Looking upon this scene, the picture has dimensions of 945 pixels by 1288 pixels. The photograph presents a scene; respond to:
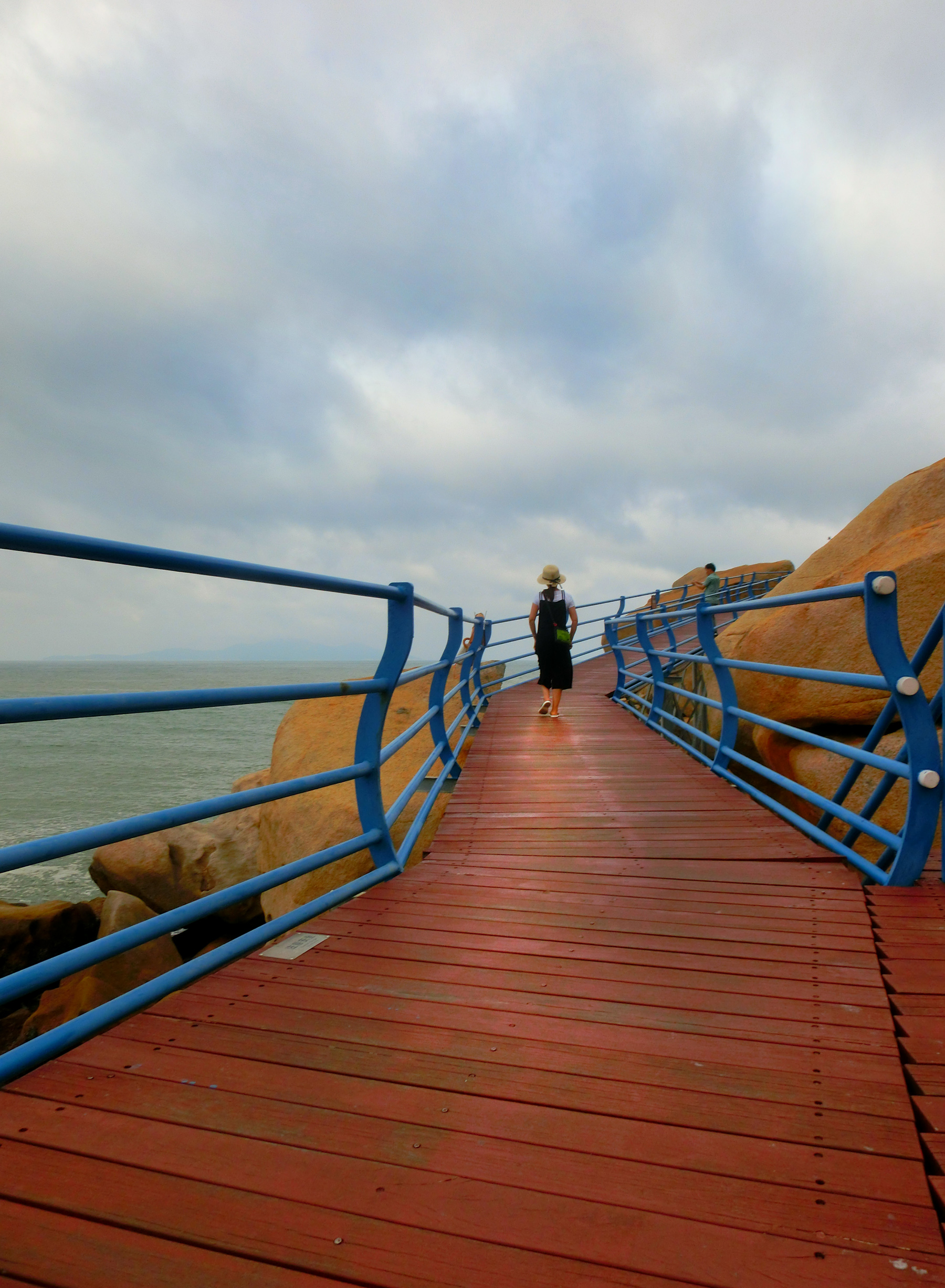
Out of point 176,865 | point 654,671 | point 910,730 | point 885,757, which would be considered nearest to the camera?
point 910,730

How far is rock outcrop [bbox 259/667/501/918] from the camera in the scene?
613 cm

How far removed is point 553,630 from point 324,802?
3378 millimetres

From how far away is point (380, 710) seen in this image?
2812 millimetres

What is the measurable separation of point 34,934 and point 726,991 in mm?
8721

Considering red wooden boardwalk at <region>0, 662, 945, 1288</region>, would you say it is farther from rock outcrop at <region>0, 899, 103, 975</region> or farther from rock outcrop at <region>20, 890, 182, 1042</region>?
rock outcrop at <region>0, 899, 103, 975</region>

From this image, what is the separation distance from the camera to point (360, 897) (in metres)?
2.93

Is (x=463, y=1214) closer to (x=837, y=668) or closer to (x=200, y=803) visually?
(x=200, y=803)

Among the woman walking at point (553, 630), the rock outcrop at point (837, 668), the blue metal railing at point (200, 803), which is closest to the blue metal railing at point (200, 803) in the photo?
the blue metal railing at point (200, 803)

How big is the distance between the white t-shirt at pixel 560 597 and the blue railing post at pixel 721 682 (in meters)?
3.06

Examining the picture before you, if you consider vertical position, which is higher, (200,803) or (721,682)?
(721,682)

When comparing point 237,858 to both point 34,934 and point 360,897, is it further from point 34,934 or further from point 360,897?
point 360,897

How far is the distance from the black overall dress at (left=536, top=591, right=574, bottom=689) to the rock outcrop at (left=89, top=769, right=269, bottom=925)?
427 centimetres

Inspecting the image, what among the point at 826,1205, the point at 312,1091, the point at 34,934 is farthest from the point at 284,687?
the point at 34,934

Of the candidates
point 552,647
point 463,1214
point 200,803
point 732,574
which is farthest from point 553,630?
point 732,574
